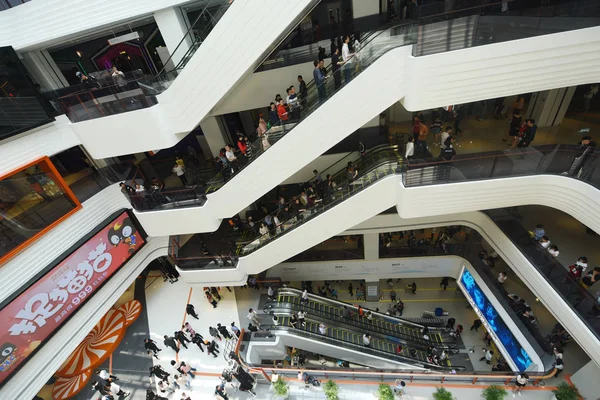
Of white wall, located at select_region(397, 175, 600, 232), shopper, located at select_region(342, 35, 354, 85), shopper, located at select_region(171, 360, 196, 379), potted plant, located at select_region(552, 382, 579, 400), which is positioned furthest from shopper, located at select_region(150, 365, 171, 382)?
potted plant, located at select_region(552, 382, 579, 400)

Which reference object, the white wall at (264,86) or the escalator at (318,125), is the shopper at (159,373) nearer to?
the escalator at (318,125)

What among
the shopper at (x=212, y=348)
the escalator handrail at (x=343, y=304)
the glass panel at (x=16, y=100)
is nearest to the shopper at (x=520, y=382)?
the escalator handrail at (x=343, y=304)

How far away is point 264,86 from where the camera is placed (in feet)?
34.0

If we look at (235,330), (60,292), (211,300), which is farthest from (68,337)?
(235,330)

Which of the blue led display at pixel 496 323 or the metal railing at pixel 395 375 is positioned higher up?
the blue led display at pixel 496 323

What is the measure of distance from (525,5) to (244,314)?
1446 centimetres

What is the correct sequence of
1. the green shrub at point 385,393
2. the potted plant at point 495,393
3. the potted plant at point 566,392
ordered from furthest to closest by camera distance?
the green shrub at point 385,393 < the potted plant at point 495,393 < the potted plant at point 566,392

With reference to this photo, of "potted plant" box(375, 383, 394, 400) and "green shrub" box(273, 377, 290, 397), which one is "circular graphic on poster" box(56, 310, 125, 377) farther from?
"potted plant" box(375, 383, 394, 400)

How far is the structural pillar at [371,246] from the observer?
44.4 feet

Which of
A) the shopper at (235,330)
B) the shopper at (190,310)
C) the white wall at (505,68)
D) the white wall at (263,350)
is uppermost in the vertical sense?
the white wall at (505,68)

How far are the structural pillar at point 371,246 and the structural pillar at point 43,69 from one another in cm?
1389

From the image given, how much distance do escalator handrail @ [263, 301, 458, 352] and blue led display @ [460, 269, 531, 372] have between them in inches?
102

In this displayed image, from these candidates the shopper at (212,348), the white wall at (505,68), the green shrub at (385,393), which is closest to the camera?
the white wall at (505,68)

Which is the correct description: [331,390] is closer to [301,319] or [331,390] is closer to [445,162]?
[301,319]
